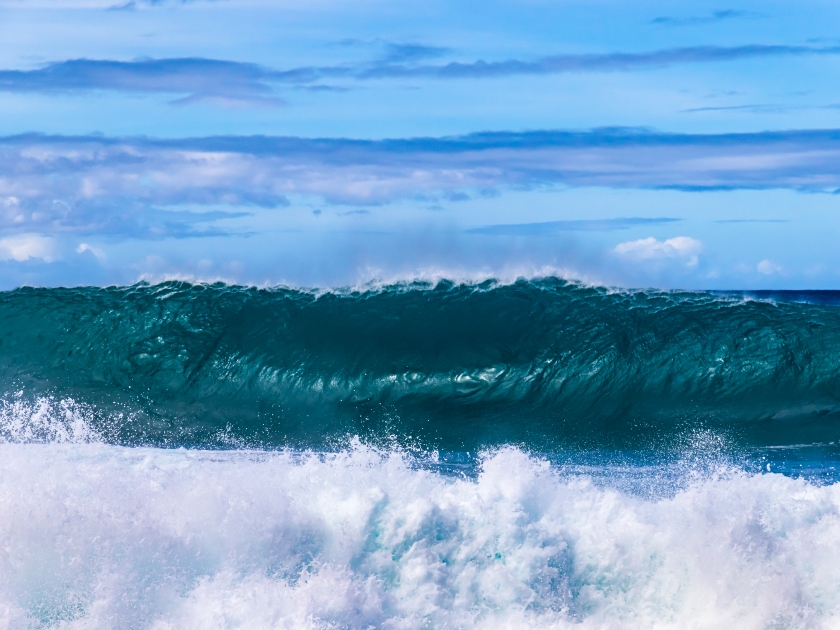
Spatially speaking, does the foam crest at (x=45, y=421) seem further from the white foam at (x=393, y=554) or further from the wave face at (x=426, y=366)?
the white foam at (x=393, y=554)

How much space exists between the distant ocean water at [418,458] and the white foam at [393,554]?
2cm

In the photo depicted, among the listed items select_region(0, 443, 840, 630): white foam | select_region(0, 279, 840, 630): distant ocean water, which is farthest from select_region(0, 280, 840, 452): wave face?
select_region(0, 443, 840, 630): white foam

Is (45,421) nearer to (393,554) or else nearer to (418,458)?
(418,458)

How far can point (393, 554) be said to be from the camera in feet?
21.0

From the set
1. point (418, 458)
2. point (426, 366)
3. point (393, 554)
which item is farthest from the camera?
point (426, 366)

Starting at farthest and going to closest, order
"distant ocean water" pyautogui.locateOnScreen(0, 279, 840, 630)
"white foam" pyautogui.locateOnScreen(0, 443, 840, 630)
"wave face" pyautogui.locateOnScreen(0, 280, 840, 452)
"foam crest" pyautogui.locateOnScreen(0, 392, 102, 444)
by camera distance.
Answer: "wave face" pyautogui.locateOnScreen(0, 280, 840, 452) < "foam crest" pyautogui.locateOnScreen(0, 392, 102, 444) < "distant ocean water" pyautogui.locateOnScreen(0, 279, 840, 630) < "white foam" pyautogui.locateOnScreen(0, 443, 840, 630)

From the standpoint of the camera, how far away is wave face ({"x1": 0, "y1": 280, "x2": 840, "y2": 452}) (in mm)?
11094

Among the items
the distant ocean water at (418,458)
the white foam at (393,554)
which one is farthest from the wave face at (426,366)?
the white foam at (393,554)

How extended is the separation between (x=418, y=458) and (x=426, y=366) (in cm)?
167

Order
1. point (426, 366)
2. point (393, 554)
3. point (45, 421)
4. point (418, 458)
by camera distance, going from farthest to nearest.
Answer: point (426, 366), point (45, 421), point (418, 458), point (393, 554)

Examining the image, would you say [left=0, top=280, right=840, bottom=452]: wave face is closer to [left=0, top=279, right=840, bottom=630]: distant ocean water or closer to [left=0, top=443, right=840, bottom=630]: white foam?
[left=0, top=279, right=840, bottom=630]: distant ocean water

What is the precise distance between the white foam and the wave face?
398cm

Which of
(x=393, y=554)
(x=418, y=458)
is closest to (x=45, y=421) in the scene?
(x=418, y=458)

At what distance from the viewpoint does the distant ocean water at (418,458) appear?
631cm
